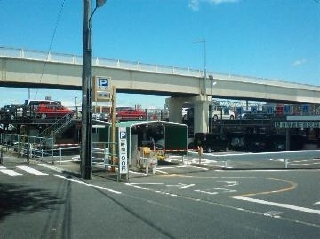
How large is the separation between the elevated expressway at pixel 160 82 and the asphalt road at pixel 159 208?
20819 millimetres

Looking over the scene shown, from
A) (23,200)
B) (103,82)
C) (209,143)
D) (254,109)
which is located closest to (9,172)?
(103,82)

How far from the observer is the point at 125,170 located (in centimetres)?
1886

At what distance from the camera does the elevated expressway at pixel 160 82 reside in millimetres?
38344

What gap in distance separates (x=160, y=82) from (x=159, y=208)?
38.5 meters

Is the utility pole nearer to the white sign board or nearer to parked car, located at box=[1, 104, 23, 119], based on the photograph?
the white sign board

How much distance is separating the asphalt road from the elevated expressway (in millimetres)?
20819

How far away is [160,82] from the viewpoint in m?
49.5

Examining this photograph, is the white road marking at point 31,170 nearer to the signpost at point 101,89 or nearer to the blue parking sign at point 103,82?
the signpost at point 101,89

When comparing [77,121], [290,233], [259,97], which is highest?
[259,97]

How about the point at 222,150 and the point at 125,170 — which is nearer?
the point at 125,170

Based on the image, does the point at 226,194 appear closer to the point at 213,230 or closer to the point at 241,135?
the point at 213,230

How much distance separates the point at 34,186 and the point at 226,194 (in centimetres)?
689

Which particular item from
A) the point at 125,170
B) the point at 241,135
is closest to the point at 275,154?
the point at 125,170

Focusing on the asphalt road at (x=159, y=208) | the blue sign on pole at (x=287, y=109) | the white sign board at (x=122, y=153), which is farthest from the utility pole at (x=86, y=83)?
the blue sign on pole at (x=287, y=109)
